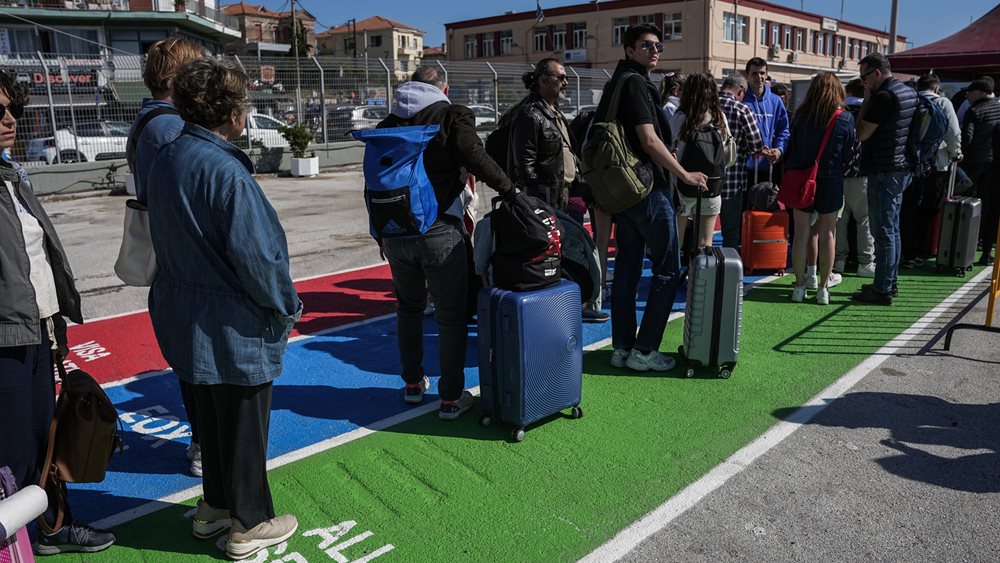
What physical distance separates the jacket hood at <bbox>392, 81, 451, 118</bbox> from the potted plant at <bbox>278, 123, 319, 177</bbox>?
1536cm

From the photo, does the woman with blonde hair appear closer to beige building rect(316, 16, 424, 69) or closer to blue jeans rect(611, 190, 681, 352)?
blue jeans rect(611, 190, 681, 352)

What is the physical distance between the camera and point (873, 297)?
21.9 ft

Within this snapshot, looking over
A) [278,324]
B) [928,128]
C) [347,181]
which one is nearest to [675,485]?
[278,324]

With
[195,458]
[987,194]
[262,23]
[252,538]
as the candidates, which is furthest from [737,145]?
[262,23]

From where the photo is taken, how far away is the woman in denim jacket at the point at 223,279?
2.68m

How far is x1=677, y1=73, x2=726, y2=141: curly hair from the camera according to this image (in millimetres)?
5676

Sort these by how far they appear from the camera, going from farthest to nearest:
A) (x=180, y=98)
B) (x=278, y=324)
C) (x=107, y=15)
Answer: (x=107, y=15) → (x=278, y=324) → (x=180, y=98)

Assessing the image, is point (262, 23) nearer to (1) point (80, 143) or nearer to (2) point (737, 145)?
(1) point (80, 143)

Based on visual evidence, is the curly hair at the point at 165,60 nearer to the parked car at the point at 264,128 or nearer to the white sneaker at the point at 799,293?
the white sneaker at the point at 799,293

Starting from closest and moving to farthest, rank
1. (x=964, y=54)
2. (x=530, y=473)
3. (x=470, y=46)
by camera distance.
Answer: (x=530, y=473) → (x=964, y=54) → (x=470, y=46)

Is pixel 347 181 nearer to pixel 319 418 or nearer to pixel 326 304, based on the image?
pixel 326 304

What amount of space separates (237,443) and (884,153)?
578 cm

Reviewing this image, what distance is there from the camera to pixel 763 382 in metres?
4.86

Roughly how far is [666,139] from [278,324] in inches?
117
